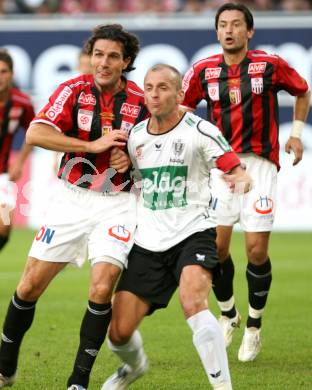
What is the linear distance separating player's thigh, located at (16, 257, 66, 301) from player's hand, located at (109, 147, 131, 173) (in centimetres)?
71

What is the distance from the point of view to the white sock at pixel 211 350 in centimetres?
547

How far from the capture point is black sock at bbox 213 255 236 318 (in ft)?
26.4

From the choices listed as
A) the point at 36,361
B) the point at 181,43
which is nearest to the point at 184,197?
the point at 36,361

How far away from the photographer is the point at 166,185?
5.96m

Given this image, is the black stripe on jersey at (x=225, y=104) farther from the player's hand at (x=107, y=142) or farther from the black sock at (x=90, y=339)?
the black sock at (x=90, y=339)

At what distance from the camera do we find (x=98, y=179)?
628cm

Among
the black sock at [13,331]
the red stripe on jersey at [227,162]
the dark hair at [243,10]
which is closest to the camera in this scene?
the red stripe on jersey at [227,162]

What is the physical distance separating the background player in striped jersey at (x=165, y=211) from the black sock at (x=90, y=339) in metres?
0.14

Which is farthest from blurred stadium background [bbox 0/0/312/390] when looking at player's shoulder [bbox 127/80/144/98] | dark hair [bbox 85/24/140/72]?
dark hair [bbox 85/24/140/72]

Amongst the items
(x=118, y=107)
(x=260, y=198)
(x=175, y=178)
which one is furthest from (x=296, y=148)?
(x=175, y=178)

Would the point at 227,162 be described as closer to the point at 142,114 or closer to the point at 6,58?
the point at 142,114

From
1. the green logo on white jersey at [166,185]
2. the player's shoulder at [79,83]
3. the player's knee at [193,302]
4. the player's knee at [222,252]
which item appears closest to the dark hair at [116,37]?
the player's shoulder at [79,83]

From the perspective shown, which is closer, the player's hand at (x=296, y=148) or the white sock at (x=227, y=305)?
the player's hand at (x=296, y=148)

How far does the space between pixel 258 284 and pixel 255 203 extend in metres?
0.63
